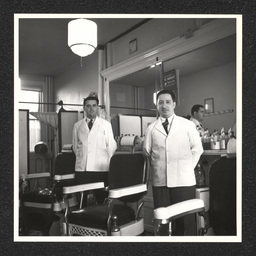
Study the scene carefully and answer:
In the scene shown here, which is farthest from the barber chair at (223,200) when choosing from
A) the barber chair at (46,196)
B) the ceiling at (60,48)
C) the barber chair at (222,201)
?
the barber chair at (46,196)

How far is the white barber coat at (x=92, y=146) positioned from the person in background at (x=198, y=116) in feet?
2.32

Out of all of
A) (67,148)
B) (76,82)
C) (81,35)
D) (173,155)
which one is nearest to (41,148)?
(67,148)

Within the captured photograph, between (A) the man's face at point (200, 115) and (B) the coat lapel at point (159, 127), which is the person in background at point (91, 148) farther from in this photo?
(A) the man's face at point (200, 115)

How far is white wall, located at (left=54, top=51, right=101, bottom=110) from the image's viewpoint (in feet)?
7.89

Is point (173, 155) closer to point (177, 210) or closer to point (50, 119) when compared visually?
point (177, 210)

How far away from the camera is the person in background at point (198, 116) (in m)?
2.04

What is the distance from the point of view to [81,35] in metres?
2.07
